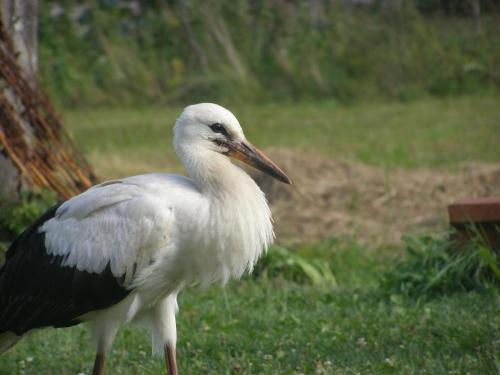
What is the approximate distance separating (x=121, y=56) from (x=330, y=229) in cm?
718

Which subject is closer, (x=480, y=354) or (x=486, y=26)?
(x=480, y=354)

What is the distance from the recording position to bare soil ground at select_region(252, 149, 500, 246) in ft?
26.2

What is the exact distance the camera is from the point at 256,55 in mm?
14531

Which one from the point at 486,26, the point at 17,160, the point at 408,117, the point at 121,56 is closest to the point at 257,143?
the point at 408,117

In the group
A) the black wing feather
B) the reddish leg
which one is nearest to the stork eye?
the black wing feather

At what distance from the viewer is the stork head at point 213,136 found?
4512mm

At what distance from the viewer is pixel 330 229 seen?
26.3 feet

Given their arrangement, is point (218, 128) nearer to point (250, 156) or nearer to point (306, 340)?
point (250, 156)

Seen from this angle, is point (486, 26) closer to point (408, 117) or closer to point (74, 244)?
point (408, 117)

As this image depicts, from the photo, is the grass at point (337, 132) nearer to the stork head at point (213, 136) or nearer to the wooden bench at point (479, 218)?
the wooden bench at point (479, 218)

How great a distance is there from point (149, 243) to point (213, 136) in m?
0.61

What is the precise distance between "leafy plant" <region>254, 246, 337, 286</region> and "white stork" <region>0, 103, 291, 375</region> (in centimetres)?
221

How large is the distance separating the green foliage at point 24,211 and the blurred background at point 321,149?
0.05 ft

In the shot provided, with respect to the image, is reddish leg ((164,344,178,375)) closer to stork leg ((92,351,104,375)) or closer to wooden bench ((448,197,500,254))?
stork leg ((92,351,104,375))
